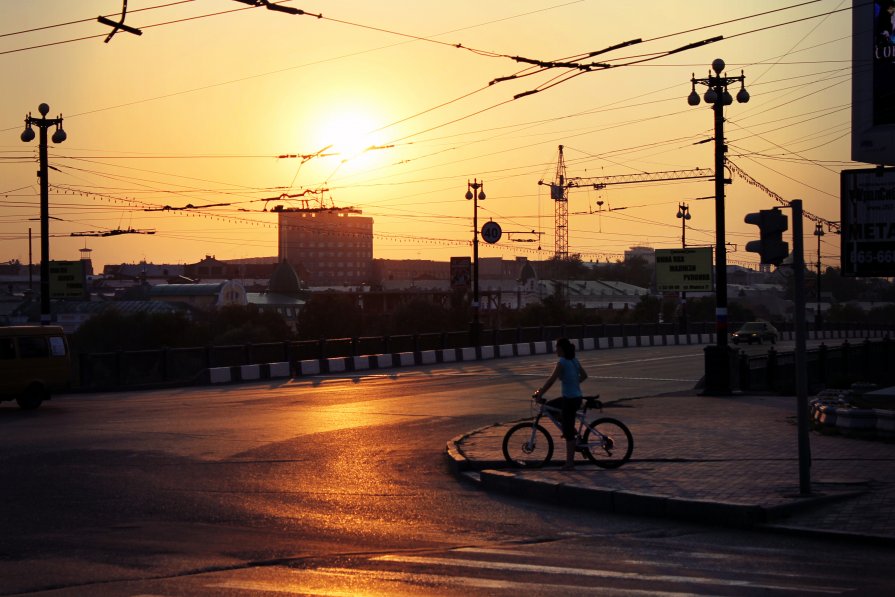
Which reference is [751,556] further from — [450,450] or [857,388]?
[857,388]

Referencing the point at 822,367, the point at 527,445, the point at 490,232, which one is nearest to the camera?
the point at 527,445

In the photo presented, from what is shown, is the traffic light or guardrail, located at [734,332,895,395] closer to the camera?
the traffic light

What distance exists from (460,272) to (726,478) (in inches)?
1571

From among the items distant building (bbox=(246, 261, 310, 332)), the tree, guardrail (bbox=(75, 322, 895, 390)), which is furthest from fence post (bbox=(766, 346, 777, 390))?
distant building (bbox=(246, 261, 310, 332))

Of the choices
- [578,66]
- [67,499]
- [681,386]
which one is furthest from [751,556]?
[681,386]

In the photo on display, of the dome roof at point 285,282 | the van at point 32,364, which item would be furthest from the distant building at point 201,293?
the van at point 32,364

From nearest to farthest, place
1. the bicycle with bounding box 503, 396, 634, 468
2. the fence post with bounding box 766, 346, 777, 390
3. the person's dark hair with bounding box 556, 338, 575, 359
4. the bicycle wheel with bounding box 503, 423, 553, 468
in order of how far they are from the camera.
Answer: the person's dark hair with bounding box 556, 338, 575, 359 < the bicycle with bounding box 503, 396, 634, 468 < the bicycle wheel with bounding box 503, 423, 553, 468 < the fence post with bounding box 766, 346, 777, 390

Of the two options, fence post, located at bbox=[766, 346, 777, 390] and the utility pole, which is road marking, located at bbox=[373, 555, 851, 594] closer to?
the utility pole

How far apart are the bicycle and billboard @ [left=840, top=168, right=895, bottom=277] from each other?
189 inches

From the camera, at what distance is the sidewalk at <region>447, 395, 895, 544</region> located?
10742 millimetres

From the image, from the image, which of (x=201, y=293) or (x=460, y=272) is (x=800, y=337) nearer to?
(x=460, y=272)

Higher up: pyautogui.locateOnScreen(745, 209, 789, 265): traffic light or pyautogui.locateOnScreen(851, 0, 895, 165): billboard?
pyautogui.locateOnScreen(851, 0, 895, 165): billboard

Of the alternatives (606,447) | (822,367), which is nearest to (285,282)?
(822,367)

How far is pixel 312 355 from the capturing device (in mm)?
44312
